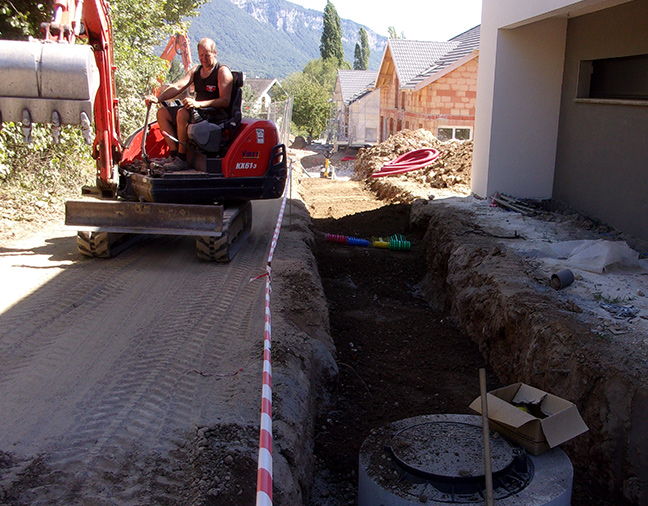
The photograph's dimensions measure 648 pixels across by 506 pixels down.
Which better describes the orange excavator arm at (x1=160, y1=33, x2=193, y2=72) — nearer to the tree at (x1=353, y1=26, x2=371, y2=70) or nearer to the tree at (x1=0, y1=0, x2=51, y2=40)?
the tree at (x1=0, y1=0, x2=51, y2=40)

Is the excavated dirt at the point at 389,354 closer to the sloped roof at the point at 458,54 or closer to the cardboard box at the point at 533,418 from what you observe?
the cardboard box at the point at 533,418

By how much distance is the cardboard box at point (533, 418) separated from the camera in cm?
378

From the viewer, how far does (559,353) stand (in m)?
5.23

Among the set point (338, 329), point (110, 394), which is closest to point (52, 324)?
point (110, 394)

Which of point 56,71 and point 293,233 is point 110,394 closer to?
point 56,71

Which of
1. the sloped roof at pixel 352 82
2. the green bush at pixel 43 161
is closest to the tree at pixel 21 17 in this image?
the green bush at pixel 43 161

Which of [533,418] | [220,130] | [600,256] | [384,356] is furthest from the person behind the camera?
[220,130]

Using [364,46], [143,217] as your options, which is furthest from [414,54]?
[364,46]

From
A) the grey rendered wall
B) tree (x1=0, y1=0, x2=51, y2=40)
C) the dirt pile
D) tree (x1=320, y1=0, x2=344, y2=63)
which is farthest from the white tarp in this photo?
tree (x1=320, y1=0, x2=344, y2=63)

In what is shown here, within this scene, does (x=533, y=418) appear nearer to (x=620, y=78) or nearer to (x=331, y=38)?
(x=620, y=78)

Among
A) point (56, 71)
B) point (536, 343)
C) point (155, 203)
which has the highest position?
point (56, 71)

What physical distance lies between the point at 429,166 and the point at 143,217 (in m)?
10.7

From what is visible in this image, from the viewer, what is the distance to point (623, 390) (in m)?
4.56

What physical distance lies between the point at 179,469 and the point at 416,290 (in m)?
6.41
